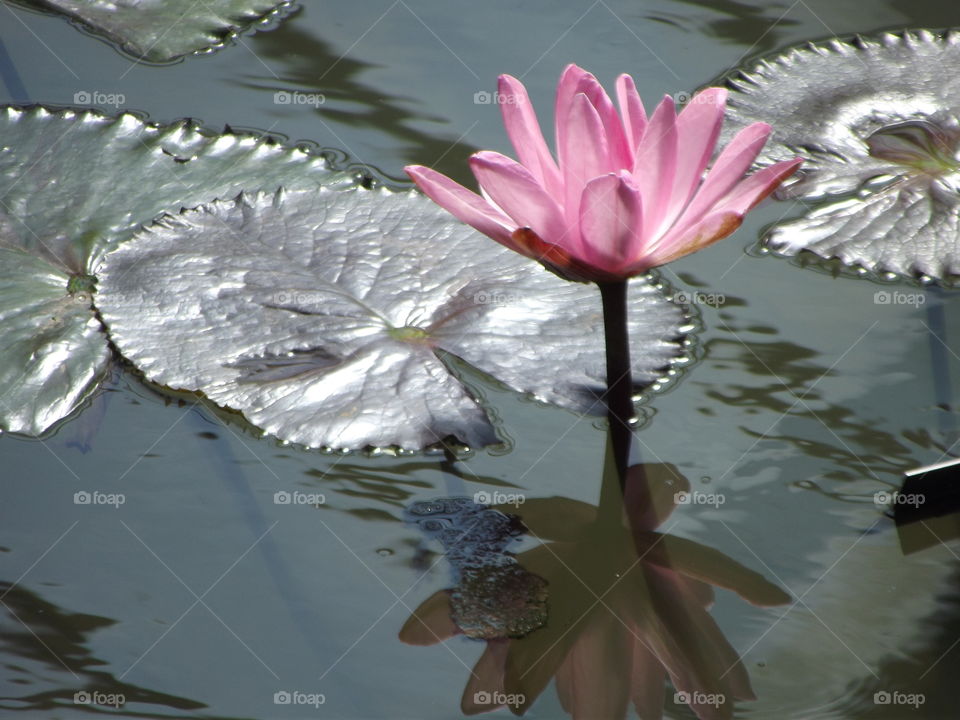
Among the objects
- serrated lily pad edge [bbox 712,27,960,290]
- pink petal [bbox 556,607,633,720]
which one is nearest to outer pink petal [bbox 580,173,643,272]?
pink petal [bbox 556,607,633,720]

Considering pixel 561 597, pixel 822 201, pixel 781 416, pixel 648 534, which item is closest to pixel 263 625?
pixel 561 597

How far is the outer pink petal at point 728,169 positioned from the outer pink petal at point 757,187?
2 centimetres

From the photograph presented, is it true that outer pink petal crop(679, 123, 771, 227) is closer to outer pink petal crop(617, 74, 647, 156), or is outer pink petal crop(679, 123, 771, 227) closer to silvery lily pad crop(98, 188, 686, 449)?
outer pink petal crop(617, 74, 647, 156)

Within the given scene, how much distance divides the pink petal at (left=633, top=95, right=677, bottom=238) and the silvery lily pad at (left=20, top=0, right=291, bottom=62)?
1.43 m

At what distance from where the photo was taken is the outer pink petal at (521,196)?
123 centimetres

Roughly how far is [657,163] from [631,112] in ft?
0.43

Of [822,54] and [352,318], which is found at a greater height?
[822,54]

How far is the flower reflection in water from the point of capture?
1146 millimetres

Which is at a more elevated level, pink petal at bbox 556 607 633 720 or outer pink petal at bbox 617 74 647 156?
outer pink petal at bbox 617 74 647 156

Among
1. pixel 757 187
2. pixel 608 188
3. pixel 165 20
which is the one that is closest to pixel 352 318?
pixel 608 188

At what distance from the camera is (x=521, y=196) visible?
1256mm

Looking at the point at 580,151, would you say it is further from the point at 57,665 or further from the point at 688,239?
the point at 57,665

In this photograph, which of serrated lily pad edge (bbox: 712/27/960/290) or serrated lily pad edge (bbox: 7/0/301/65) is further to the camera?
serrated lily pad edge (bbox: 7/0/301/65)

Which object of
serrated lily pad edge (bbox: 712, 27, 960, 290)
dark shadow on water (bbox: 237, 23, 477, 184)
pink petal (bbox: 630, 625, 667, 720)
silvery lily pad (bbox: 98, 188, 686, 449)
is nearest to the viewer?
pink petal (bbox: 630, 625, 667, 720)
